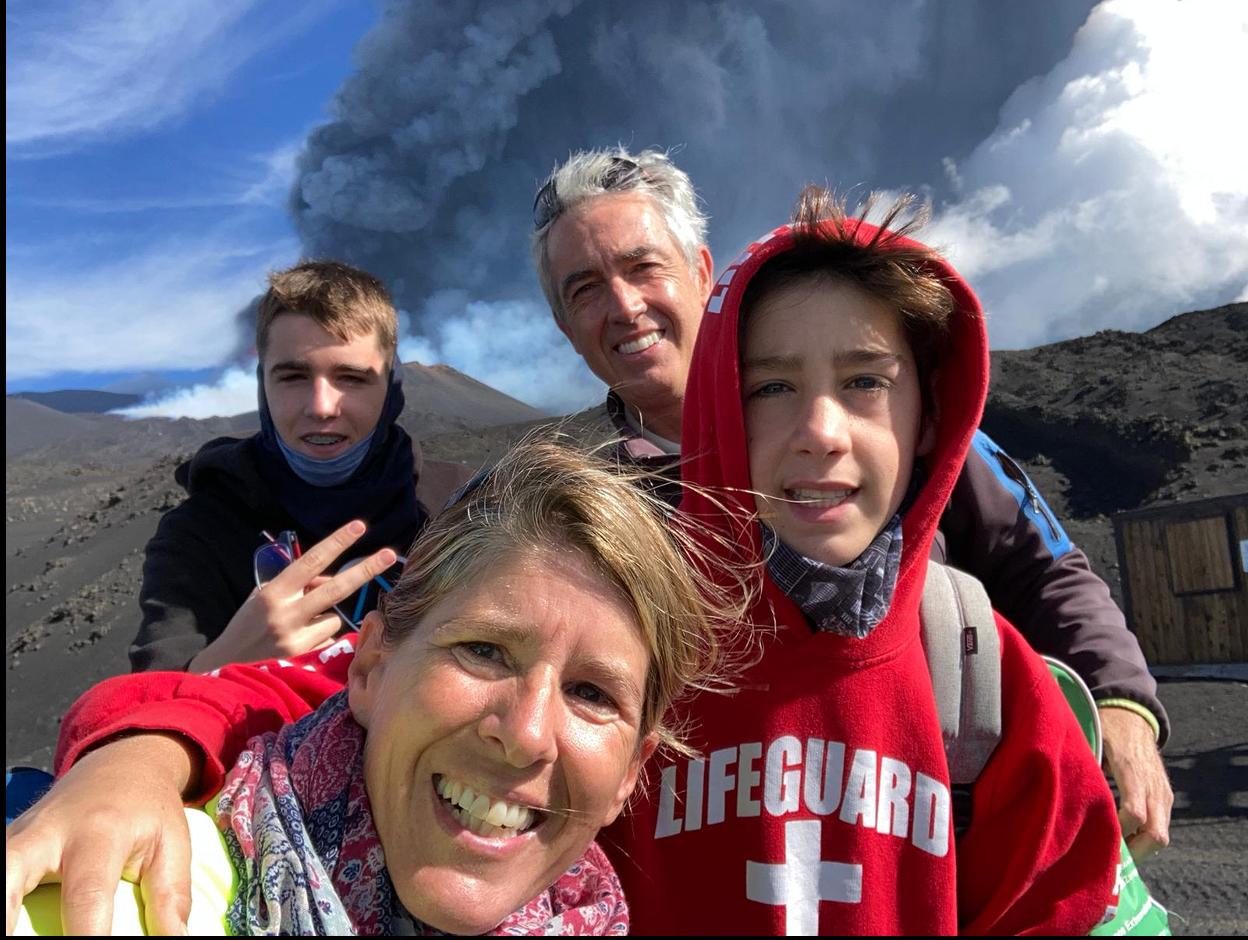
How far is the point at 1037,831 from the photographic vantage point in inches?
64.5

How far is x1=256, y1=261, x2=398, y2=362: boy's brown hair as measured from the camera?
111 inches

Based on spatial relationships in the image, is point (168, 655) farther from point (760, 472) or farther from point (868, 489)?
point (868, 489)

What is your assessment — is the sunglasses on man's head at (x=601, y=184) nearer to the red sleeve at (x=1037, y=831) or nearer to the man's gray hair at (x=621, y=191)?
the man's gray hair at (x=621, y=191)

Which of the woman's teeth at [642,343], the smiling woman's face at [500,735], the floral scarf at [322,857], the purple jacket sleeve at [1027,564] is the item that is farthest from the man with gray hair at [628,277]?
the floral scarf at [322,857]

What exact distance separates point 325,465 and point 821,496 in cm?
166

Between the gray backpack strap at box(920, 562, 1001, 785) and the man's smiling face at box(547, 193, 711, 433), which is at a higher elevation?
the man's smiling face at box(547, 193, 711, 433)

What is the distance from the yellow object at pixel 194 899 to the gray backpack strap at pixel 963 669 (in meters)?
1.24

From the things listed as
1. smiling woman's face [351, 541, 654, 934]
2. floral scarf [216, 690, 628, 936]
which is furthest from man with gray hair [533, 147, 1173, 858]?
floral scarf [216, 690, 628, 936]

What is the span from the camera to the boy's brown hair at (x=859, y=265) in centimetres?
188

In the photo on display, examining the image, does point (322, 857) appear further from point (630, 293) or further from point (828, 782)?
point (630, 293)

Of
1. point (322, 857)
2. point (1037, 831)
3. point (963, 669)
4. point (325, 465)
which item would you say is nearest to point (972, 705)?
point (963, 669)

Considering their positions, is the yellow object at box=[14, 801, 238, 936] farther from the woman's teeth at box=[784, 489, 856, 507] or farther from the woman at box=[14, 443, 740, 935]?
the woman's teeth at box=[784, 489, 856, 507]

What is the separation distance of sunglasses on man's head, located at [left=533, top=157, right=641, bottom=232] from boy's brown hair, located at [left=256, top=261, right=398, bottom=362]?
2.02 feet

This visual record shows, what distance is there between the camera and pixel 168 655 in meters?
2.46
